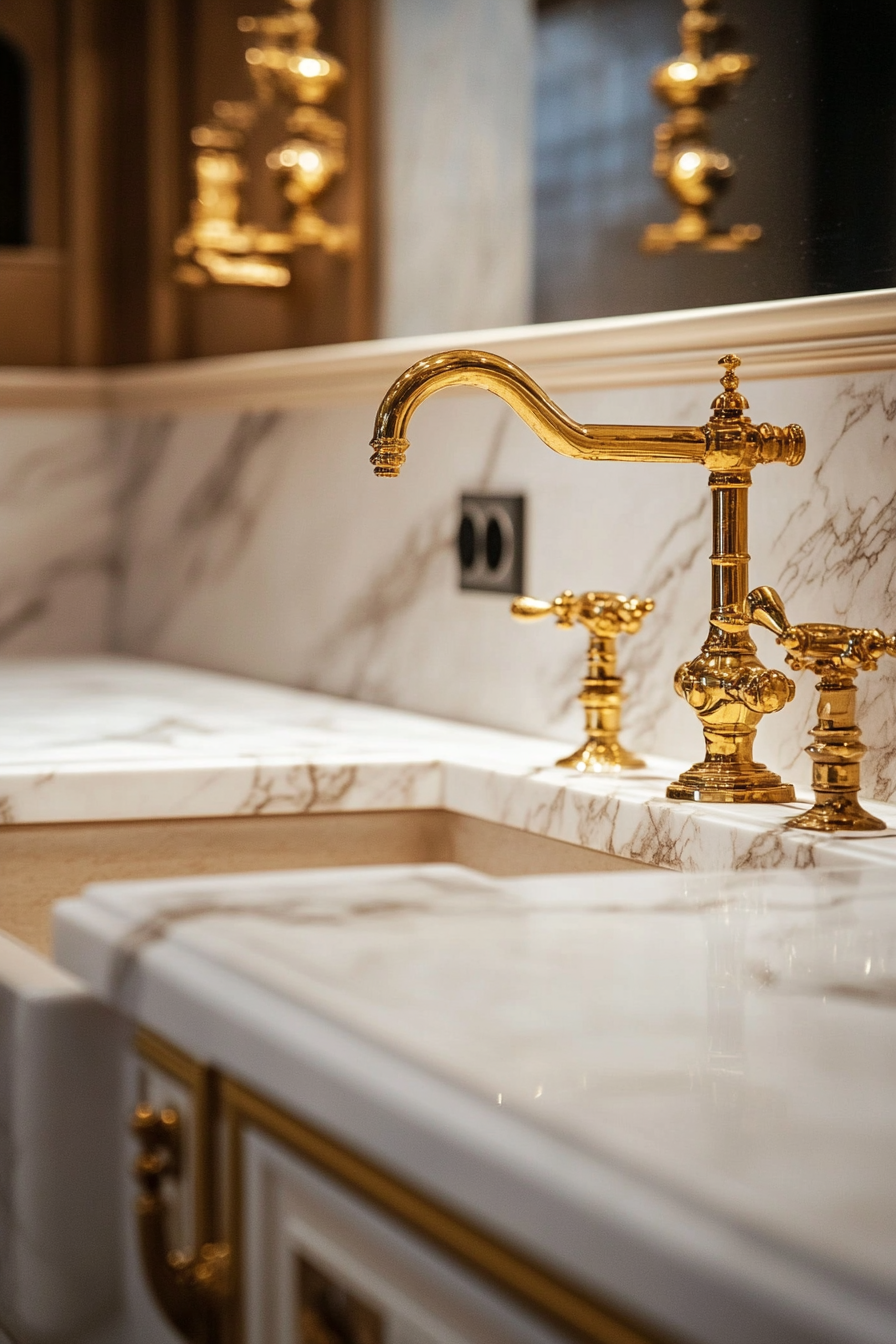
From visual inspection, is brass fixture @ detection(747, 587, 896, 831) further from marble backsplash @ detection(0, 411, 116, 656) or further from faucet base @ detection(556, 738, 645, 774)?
marble backsplash @ detection(0, 411, 116, 656)

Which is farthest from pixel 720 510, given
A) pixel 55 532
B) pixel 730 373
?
pixel 55 532

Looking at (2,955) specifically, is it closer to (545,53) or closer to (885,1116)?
(885,1116)

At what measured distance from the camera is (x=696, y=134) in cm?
127

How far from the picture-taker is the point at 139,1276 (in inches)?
27.9

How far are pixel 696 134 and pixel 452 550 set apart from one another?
16.8 inches

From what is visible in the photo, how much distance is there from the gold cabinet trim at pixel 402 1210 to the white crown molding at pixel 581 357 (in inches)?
25.7

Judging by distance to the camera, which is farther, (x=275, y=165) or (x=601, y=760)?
(x=275, y=165)

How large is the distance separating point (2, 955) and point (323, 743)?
0.55 meters

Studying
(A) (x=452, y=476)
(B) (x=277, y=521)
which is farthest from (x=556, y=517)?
(B) (x=277, y=521)

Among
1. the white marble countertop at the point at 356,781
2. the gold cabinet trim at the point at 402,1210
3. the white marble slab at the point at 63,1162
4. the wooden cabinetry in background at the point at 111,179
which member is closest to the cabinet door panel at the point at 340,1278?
the gold cabinet trim at the point at 402,1210

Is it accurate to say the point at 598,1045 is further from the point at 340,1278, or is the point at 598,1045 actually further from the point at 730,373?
the point at 730,373

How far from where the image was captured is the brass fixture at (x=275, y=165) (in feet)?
5.77

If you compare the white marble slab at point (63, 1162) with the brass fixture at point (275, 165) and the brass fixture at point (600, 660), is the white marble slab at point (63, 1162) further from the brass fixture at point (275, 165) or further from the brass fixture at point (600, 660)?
the brass fixture at point (275, 165)

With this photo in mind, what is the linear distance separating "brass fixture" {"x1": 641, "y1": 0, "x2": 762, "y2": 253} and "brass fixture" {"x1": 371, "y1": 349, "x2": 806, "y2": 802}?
0.23m
